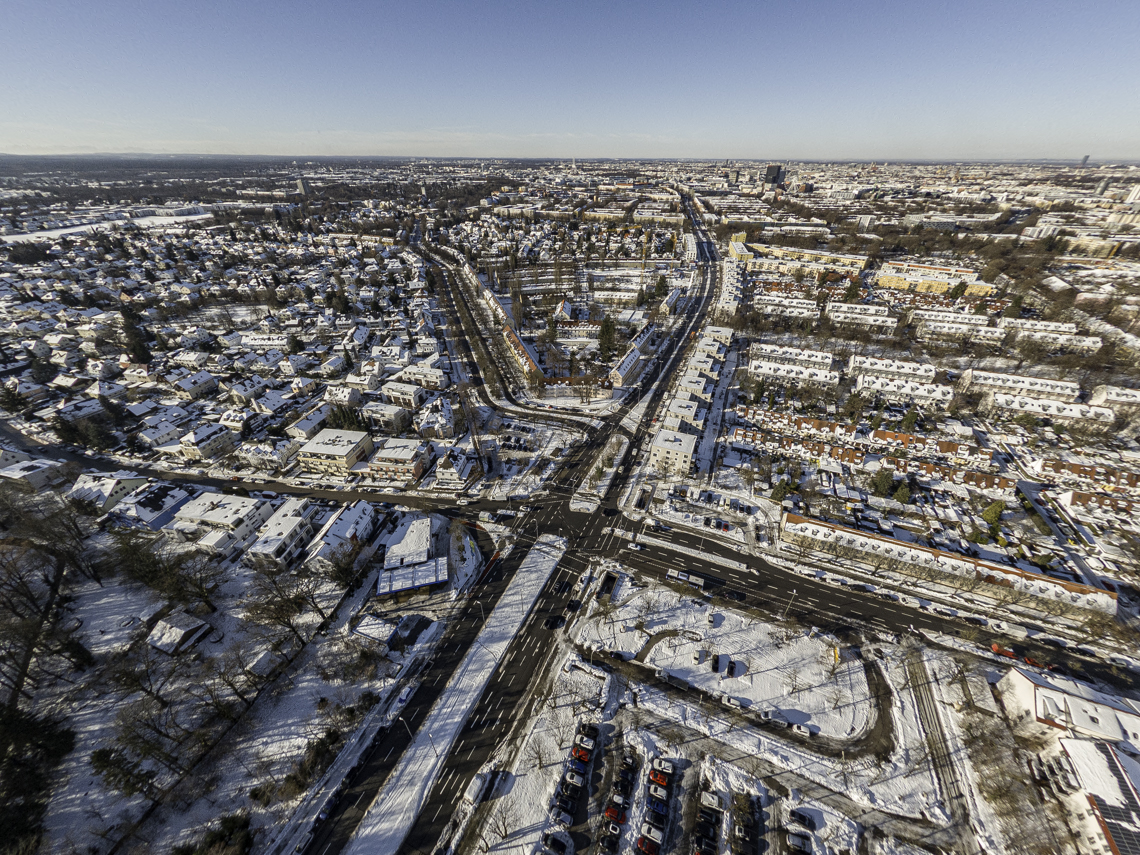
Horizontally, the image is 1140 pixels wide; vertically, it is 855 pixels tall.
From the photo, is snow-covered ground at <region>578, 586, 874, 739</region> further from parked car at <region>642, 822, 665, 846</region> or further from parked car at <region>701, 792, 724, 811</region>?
parked car at <region>642, 822, 665, 846</region>

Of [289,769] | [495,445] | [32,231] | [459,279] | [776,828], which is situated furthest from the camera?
[32,231]

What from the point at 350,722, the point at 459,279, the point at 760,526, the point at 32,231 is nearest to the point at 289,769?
the point at 350,722

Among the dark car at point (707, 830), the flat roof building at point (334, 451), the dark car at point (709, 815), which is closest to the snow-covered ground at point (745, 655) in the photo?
the dark car at point (709, 815)

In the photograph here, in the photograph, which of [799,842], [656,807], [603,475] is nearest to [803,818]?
[799,842]

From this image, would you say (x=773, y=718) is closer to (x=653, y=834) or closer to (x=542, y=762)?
(x=653, y=834)

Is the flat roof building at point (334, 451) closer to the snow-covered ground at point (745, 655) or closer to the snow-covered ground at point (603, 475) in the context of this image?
the snow-covered ground at point (603, 475)

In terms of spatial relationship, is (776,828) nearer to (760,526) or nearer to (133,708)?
(760,526)
